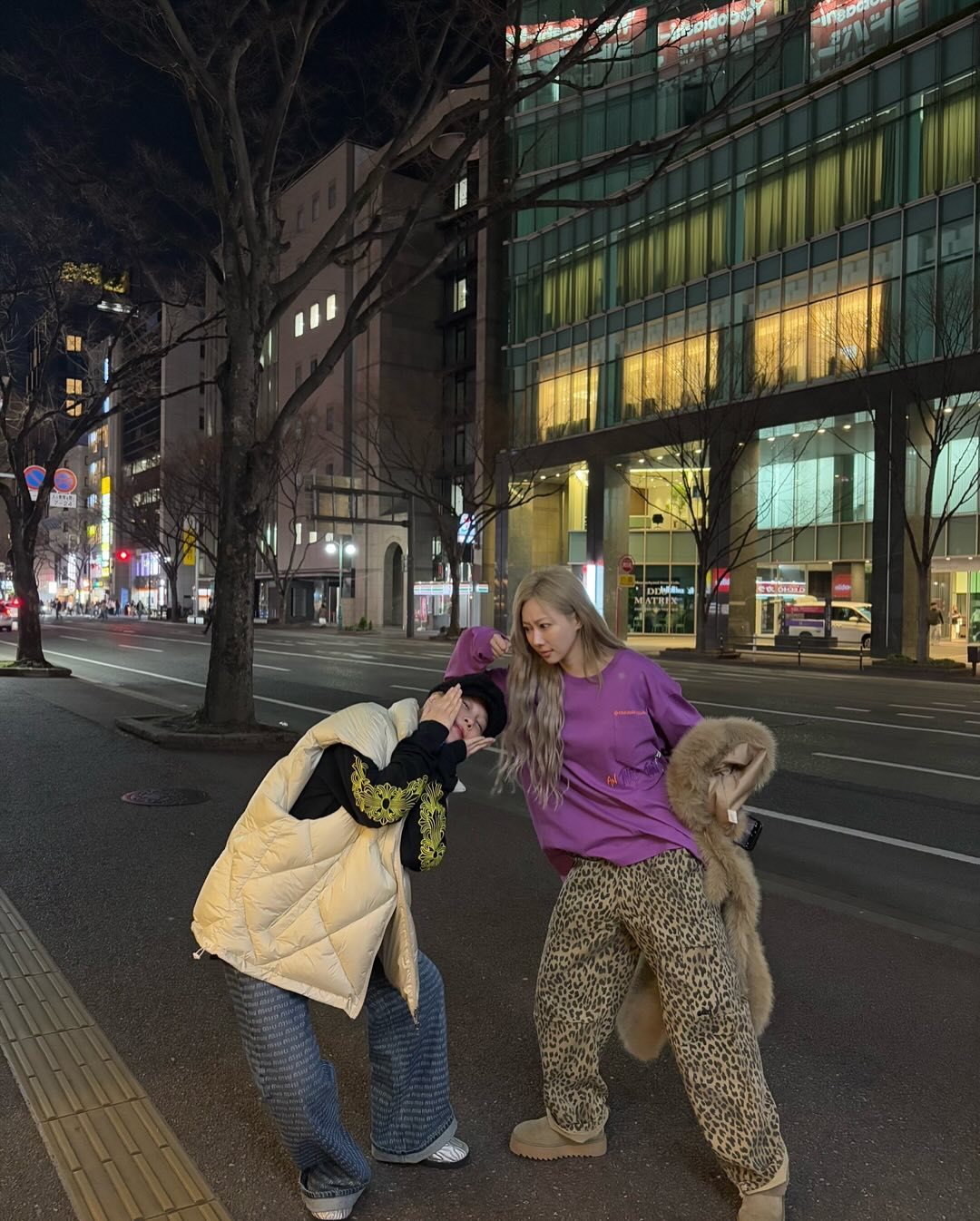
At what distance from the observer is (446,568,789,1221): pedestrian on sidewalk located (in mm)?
2662

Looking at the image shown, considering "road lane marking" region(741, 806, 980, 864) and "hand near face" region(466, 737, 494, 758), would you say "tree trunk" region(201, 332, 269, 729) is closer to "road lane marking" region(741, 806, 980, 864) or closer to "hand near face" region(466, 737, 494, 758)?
"road lane marking" region(741, 806, 980, 864)

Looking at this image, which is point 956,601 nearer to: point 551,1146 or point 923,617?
point 923,617

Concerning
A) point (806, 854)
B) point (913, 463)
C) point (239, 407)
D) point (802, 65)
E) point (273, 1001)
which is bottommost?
point (806, 854)

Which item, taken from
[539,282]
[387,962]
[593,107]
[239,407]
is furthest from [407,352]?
[387,962]

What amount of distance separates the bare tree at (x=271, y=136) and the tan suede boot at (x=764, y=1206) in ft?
30.7

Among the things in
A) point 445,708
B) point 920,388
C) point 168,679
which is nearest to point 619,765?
point 445,708

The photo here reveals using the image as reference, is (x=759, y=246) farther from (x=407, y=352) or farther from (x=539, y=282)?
(x=407, y=352)

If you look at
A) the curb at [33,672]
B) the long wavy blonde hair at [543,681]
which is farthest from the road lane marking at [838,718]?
the curb at [33,672]

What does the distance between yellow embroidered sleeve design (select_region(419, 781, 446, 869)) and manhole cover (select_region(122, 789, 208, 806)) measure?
230 inches

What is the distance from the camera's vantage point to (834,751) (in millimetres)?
11281

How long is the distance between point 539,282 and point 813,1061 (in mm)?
45598

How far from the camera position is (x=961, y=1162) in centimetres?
289

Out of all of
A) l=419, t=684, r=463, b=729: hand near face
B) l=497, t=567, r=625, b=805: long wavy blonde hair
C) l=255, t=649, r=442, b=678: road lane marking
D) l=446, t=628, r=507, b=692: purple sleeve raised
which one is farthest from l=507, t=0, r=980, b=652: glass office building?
l=419, t=684, r=463, b=729: hand near face

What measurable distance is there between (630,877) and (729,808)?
0.36 metres
